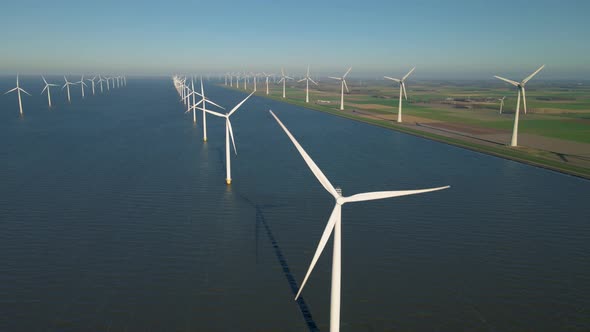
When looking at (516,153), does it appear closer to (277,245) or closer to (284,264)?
(277,245)

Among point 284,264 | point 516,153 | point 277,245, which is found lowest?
point 284,264

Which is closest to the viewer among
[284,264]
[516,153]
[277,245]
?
[284,264]

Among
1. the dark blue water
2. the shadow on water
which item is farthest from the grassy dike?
the shadow on water

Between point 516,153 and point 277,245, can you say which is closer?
point 277,245

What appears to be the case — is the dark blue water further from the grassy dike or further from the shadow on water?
the grassy dike

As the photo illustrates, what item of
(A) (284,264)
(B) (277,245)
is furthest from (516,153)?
(A) (284,264)

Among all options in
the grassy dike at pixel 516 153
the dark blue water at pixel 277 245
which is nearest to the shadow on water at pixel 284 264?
the dark blue water at pixel 277 245

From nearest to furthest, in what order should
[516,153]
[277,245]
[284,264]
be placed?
[284,264], [277,245], [516,153]

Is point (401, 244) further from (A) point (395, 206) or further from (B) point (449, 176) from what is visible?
(B) point (449, 176)
